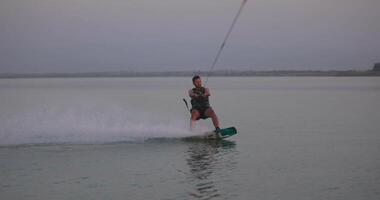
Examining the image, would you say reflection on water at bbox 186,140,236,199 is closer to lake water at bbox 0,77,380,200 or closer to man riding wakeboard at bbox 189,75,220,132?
lake water at bbox 0,77,380,200

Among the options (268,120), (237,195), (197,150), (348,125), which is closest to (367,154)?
(197,150)

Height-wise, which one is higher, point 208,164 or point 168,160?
point 168,160

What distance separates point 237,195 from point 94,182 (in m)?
3.02

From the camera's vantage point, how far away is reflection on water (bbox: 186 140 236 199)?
1120 cm

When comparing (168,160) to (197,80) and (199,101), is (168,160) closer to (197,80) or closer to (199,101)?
(199,101)

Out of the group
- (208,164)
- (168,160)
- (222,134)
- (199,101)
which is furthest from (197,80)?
(208,164)

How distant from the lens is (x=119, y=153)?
1581 centimetres

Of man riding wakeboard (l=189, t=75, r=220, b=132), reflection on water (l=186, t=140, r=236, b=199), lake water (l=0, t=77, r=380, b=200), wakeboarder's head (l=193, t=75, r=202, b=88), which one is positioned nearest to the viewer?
reflection on water (l=186, t=140, r=236, b=199)

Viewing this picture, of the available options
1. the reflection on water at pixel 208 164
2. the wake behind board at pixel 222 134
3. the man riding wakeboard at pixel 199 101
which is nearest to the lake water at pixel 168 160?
the reflection on water at pixel 208 164

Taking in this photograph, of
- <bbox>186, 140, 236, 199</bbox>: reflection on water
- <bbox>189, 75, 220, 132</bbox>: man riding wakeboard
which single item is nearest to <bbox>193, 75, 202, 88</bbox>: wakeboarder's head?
<bbox>189, 75, 220, 132</bbox>: man riding wakeboard

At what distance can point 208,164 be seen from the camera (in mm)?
13977

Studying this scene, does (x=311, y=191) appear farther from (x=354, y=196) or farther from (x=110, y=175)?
(x=110, y=175)

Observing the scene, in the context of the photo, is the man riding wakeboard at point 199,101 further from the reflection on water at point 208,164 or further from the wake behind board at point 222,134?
the reflection on water at point 208,164

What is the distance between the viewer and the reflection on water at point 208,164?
36.8ft
